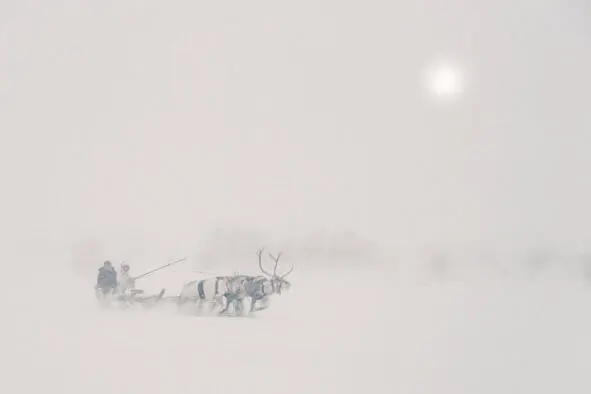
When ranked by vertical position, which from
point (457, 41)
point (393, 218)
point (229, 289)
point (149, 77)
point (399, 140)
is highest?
point (457, 41)

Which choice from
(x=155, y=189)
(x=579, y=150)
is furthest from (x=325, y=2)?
(x=579, y=150)

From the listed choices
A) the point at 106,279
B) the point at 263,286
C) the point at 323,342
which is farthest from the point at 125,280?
the point at 323,342

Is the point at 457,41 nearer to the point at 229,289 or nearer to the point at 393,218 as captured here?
the point at 393,218

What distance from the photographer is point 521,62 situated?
1442 millimetres

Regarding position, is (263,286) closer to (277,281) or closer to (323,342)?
(277,281)

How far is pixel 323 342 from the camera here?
1.35 m

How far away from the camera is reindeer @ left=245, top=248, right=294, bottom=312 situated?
4.43 ft

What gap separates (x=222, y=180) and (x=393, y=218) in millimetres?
389

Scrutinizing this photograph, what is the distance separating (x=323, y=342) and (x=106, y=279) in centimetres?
49

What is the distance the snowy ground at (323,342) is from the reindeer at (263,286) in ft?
0.07

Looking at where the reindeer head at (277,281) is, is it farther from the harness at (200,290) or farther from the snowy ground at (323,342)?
the harness at (200,290)

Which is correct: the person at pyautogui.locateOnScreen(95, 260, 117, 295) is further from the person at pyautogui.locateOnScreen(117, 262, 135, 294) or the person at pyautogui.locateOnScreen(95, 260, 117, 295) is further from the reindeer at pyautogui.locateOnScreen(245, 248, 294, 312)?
the reindeer at pyautogui.locateOnScreen(245, 248, 294, 312)

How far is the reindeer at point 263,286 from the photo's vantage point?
53.1 inches

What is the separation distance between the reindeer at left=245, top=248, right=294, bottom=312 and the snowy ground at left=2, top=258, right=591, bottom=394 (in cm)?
2
